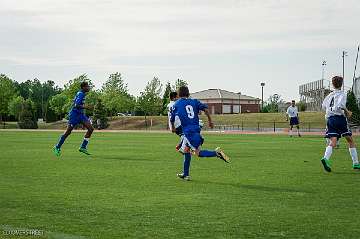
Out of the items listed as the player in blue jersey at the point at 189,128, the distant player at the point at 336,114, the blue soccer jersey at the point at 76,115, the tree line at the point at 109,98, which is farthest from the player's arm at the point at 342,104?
the tree line at the point at 109,98

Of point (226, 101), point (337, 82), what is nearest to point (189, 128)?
point (337, 82)

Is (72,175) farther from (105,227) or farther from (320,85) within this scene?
(320,85)

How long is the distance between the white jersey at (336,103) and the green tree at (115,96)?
86990 millimetres

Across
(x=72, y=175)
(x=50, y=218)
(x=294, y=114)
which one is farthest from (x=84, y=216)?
(x=294, y=114)

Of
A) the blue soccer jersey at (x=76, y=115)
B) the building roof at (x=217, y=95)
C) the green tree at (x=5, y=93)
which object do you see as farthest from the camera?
the building roof at (x=217, y=95)

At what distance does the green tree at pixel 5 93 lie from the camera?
366 feet

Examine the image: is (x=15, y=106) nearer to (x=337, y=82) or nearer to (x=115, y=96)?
(x=115, y=96)

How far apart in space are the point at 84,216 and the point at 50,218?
438 mm

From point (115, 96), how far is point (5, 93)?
83.2 ft

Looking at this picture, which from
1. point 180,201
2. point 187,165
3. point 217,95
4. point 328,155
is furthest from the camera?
point 217,95

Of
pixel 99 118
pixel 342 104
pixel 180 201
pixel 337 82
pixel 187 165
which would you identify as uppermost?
pixel 337 82

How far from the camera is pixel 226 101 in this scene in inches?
5689

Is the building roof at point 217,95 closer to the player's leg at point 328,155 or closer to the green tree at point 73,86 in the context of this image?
the green tree at point 73,86

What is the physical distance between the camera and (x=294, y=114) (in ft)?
119
